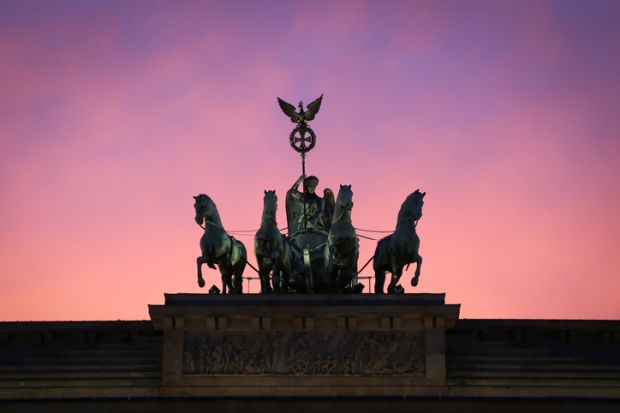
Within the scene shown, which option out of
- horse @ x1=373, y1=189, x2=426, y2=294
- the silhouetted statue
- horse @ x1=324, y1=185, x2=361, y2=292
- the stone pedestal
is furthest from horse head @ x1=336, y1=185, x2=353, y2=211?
the silhouetted statue

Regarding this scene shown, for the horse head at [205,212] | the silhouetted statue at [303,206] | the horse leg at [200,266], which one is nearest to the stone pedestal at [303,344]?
the horse leg at [200,266]

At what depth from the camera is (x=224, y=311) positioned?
3550 cm

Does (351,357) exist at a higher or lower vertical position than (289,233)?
lower

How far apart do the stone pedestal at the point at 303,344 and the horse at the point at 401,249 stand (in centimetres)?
83

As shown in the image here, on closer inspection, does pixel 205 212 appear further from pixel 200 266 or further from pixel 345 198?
pixel 345 198

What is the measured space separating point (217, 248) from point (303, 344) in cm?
250

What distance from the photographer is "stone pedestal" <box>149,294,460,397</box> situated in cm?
3538

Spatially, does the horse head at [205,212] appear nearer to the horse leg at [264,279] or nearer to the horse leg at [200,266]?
the horse leg at [200,266]

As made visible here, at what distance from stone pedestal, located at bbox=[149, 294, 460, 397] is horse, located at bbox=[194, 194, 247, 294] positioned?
3.23 ft

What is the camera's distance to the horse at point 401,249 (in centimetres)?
3628

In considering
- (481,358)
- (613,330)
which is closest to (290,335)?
(481,358)

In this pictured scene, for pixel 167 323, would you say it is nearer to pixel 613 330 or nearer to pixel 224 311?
pixel 224 311

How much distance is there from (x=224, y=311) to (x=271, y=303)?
2.84 ft

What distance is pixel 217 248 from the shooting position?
36.4 m
